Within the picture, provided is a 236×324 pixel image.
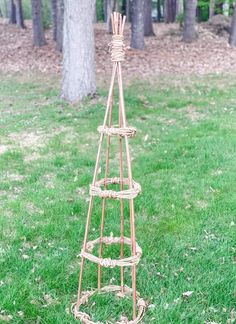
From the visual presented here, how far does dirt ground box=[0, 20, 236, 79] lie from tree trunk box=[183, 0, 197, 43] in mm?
250

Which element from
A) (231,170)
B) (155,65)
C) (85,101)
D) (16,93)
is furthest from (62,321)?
(155,65)

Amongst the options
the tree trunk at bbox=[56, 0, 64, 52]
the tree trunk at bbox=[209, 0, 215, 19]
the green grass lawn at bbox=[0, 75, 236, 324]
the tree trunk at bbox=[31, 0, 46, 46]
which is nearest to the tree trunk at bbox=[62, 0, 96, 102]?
the green grass lawn at bbox=[0, 75, 236, 324]

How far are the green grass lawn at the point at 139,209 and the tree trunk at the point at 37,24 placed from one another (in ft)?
21.6

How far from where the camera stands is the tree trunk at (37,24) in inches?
561

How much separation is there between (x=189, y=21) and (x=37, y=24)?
15.2 feet

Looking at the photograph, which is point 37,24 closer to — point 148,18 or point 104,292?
point 148,18

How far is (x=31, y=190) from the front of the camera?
504 cm

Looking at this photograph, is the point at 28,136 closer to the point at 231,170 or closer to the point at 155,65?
the point at 231,170

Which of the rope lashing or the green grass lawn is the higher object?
the rope lashing

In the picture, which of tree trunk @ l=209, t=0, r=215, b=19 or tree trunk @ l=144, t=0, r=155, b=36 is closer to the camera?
tree trunk @ l=144, t=0, r=155, b=36

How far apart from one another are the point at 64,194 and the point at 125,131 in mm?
Result: 2307

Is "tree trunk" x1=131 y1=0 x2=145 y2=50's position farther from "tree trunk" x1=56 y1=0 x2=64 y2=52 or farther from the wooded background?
"tree trunk" x1=56 y1=0 x2=64 y2=52

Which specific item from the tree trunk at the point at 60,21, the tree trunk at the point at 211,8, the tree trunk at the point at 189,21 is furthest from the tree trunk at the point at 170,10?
the tree trunk at the point at 60,21

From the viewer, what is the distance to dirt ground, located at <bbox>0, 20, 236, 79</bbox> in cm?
1159
